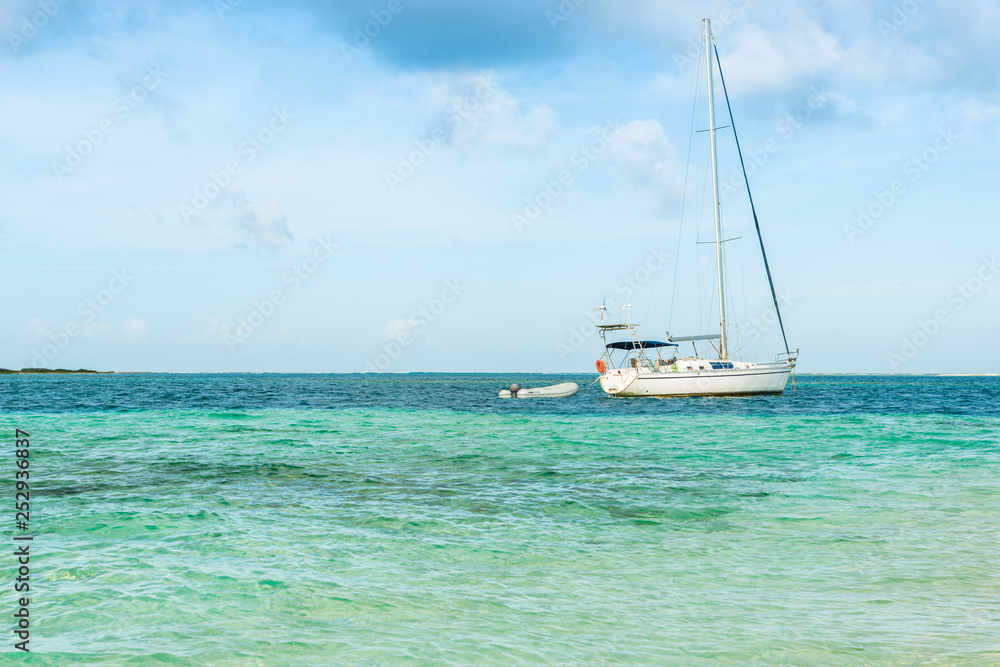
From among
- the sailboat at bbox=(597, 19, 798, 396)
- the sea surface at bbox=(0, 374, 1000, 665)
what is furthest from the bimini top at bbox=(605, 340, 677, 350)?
the sea surface at bbox=(0, 374, 1000, 665)

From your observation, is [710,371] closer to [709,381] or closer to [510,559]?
[709,381]

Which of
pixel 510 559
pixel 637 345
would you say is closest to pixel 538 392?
pixel 637 345

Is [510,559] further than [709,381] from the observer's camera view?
No

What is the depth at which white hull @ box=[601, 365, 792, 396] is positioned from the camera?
44906mm

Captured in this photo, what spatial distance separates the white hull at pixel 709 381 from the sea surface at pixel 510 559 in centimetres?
2600

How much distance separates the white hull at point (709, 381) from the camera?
1768 inches

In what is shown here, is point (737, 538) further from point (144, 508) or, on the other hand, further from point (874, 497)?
point (144, 508)

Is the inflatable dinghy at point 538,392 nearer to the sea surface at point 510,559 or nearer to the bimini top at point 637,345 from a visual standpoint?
the bimini top at point 637,345

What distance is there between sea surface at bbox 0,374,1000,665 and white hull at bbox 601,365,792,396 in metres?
26.0

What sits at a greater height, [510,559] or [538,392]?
[510,559]

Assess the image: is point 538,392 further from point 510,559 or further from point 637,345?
point 510,559

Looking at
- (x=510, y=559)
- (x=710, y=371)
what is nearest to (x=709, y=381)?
(x=710, y=371)

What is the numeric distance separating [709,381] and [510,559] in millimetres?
39361

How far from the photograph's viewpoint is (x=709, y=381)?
4512cm
